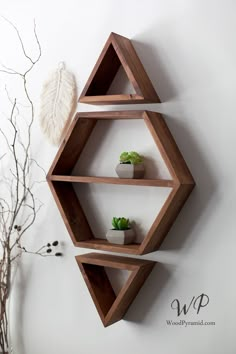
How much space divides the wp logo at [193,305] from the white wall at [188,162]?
20mm

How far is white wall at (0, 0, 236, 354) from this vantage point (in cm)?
197

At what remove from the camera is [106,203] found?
2.29 meters

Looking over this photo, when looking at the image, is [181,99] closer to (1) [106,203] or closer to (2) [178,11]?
(2) [178,11]

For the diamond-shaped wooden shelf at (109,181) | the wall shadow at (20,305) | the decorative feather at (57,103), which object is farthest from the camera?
the wall shadow at (20,305)

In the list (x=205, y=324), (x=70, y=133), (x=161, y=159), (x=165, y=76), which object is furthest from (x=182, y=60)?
(x=205, y=324)

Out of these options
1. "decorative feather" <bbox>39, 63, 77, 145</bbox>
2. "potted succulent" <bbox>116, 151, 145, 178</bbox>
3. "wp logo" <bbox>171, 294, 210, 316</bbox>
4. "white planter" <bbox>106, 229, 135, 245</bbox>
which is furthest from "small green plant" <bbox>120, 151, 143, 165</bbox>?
"wp logo" <bbox>171, 294, 210, 316</bbox>

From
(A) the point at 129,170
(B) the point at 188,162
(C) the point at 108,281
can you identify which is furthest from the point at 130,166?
(C) the point at 108,281

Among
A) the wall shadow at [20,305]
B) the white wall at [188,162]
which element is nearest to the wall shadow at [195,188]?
the white wall at [188,162]

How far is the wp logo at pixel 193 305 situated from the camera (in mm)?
2018

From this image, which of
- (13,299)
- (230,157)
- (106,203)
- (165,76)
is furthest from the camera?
(13,299)

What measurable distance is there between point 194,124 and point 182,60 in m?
0.28

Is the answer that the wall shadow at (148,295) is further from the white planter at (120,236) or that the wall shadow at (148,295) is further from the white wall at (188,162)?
the white planter at (120,236)

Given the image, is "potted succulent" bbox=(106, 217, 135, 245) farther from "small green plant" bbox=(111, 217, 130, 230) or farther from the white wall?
the white wall

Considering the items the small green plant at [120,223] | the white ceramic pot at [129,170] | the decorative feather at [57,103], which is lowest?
the small green plant at [120,223]
